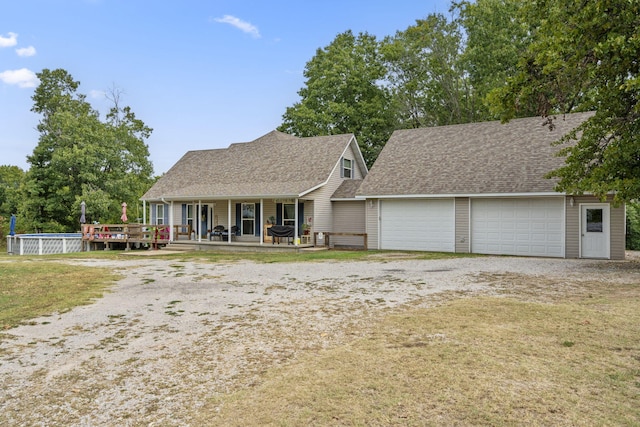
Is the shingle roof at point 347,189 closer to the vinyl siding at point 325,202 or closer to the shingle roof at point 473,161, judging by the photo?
the vinyl siding at point 325,202

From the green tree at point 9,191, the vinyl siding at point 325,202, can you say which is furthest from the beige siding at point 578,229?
the green tree at point 9,191

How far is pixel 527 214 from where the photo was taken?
683 inches

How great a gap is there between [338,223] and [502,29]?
56.8ft

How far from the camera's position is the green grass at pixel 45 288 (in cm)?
761

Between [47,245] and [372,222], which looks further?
[47,245]

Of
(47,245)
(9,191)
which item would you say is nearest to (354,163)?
(47,245)

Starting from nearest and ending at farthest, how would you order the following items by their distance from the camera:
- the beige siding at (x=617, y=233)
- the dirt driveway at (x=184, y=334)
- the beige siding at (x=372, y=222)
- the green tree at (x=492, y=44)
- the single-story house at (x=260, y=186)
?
the dirt driveway at (x=184, y=334), the beige siding at (x=617, y=233), the beige siding at (x=372, y=222), the single-story house at (x=260, y=186), the green tree at (x=492, y=44)

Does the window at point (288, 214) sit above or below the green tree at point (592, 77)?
below

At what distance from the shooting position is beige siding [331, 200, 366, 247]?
22212 mm

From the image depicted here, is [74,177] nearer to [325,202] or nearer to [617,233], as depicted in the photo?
[325,202]

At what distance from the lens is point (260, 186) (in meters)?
22.5

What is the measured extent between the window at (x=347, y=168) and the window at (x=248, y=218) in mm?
5373

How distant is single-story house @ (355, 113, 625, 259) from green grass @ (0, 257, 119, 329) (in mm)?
12375

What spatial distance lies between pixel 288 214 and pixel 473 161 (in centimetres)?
932
